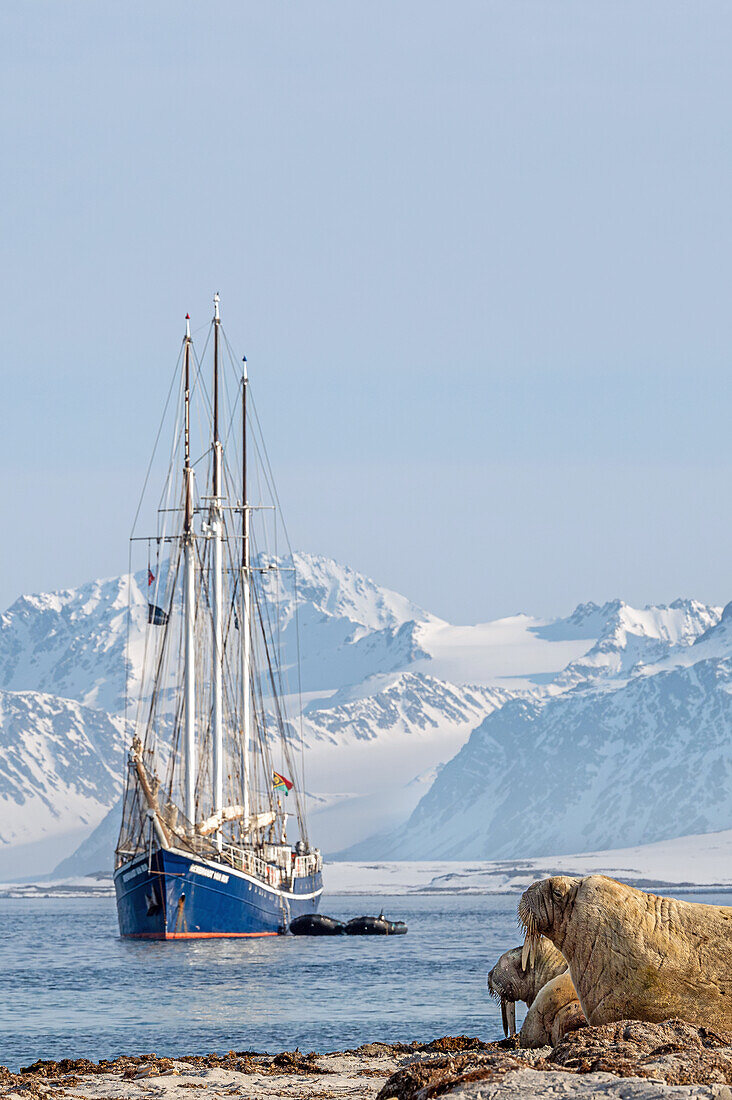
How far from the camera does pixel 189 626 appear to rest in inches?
4299

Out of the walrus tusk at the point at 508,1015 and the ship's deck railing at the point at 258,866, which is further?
the ship's deck railing at the point at 258,866

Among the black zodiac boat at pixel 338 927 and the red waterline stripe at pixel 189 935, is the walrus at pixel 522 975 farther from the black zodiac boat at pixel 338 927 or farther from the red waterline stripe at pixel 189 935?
the black zodiac boat at pixel 338 927

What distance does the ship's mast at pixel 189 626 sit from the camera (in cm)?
10194

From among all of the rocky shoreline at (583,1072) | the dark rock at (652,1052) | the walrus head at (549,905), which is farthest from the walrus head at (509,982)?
the dark rock at (652,1052)

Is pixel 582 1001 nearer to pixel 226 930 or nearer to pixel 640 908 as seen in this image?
pixel 640 908

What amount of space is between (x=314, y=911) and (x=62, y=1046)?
95.3m

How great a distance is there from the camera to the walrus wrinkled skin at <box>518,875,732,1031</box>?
1741 centimetres

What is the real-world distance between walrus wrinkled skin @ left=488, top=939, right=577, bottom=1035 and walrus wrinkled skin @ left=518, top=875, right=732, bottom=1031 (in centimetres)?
365

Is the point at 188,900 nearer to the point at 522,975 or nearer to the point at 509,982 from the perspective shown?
the point at 509,982

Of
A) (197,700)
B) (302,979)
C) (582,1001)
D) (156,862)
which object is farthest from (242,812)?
(582,1001)

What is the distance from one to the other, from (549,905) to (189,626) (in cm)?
9218

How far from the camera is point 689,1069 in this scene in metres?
14.5

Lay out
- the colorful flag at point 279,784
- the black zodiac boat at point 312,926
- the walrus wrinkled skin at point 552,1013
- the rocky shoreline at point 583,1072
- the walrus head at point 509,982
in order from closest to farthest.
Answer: the rocky shoreline at point 583,1072 < the walrus wrinkled skin at point 552,1013 < the walrus head at point 509,982 < the colorful flag at point 279,784 < the black zodiac boat at point 312,926

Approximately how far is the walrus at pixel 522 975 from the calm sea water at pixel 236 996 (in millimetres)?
15890
